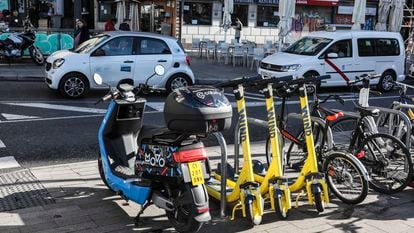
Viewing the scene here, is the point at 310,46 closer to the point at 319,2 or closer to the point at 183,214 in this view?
the point at 183,214

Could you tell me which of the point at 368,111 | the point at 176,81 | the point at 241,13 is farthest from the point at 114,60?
the point at 241,13

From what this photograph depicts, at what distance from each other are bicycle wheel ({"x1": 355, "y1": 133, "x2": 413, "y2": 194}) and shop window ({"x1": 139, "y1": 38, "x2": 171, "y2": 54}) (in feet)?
24.3

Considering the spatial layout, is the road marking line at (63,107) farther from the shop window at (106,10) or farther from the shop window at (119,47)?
the shop window at (106,10)

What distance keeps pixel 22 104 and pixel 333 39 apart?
8.55 metres

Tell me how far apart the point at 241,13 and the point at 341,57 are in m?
12.4

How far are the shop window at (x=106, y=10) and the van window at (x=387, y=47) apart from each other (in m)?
16.4

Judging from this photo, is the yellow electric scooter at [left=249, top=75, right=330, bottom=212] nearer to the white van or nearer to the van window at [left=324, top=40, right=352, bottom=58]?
the white van

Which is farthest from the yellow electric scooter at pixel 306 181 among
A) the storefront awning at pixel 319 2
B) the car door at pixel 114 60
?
the storefront awning at pixel 319 2

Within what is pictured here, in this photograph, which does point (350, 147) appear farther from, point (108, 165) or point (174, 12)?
point (174, 12)

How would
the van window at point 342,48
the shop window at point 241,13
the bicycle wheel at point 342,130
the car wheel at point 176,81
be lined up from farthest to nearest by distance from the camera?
the shop window at point 241,13 < the van window at point 342,48 < the car wheel at point 176,81 < the bicycle wheel at point 342,130

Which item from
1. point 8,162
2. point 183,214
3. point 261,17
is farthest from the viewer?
point 261,17

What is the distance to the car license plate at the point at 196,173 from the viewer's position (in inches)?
160

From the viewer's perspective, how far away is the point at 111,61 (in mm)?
11609

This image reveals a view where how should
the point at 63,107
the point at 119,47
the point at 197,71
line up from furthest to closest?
the point at 197,71
the point at 119,47
the point at 63,107
